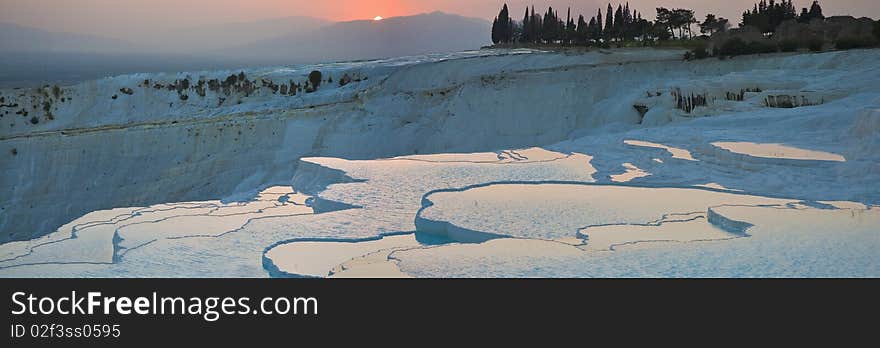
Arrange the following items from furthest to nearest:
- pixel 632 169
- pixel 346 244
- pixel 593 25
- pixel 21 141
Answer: pixel 593 25 < pixel 21 141 < pixel 632 169 < pixel 346 244

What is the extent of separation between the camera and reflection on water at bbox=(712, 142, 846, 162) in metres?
11.6

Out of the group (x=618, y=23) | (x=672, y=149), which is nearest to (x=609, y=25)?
(x=618, y=23)

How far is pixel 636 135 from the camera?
15.9 metres

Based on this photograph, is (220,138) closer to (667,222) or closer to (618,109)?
(618,109)

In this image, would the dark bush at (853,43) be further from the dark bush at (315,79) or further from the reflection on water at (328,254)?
the dark bush at (315,79)

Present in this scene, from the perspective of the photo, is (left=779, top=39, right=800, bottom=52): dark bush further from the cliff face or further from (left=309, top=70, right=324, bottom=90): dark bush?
(left=309, top=70, right=324, bottom=90): dark bush

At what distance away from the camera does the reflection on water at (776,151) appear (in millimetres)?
11602

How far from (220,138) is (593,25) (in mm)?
29284

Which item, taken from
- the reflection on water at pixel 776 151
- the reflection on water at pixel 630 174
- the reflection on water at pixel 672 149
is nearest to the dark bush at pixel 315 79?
the reflection on water at pixel 672 149

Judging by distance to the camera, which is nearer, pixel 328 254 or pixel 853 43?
pixel 328 254

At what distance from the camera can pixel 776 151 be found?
40.2 ft

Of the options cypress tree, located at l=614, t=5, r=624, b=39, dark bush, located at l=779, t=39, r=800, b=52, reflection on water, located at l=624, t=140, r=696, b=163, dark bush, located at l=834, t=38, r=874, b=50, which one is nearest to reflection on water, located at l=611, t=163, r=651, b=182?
reflection on water, located at l=624, t=140, r=696, b=163

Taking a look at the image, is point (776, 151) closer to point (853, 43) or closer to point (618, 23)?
point (853, 43)
